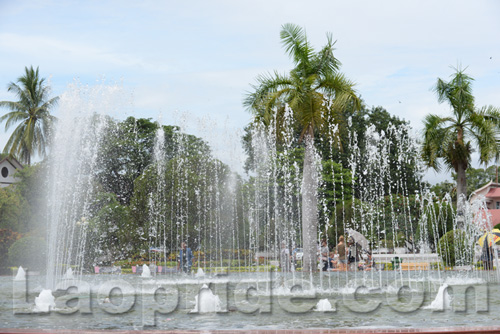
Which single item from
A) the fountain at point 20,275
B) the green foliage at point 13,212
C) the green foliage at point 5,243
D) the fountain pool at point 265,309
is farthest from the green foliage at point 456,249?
the green foliage at point 13,212

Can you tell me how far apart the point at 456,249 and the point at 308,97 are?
897 centimetres

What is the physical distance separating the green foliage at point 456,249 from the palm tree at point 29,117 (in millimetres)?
31173

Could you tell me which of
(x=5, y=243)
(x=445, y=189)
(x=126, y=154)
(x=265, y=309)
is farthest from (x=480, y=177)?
(x=265, y=309)

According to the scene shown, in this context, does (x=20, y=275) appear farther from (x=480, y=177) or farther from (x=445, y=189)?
(x=480, y=177)

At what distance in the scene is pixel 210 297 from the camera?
9453 mm

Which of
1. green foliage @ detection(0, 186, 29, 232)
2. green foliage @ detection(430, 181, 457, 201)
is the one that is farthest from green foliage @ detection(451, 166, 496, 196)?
green foliage @ detection(0, 186, 29, 232)

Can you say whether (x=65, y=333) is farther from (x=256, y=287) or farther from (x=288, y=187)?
(x=288, y=187)

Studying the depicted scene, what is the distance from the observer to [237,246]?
33656mm

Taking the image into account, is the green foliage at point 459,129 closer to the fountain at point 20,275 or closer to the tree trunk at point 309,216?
the tree trunk at point 309,216

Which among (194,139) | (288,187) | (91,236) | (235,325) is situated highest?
(194,139)

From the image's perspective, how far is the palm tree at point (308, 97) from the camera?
19.2 meters

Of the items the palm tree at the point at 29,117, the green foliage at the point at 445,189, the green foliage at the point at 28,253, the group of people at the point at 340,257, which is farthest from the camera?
the green foliage at the point at 445,189

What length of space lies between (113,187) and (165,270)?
76.4 feet

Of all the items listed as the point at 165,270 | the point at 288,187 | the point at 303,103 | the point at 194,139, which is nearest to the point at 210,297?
the point at 303,103
